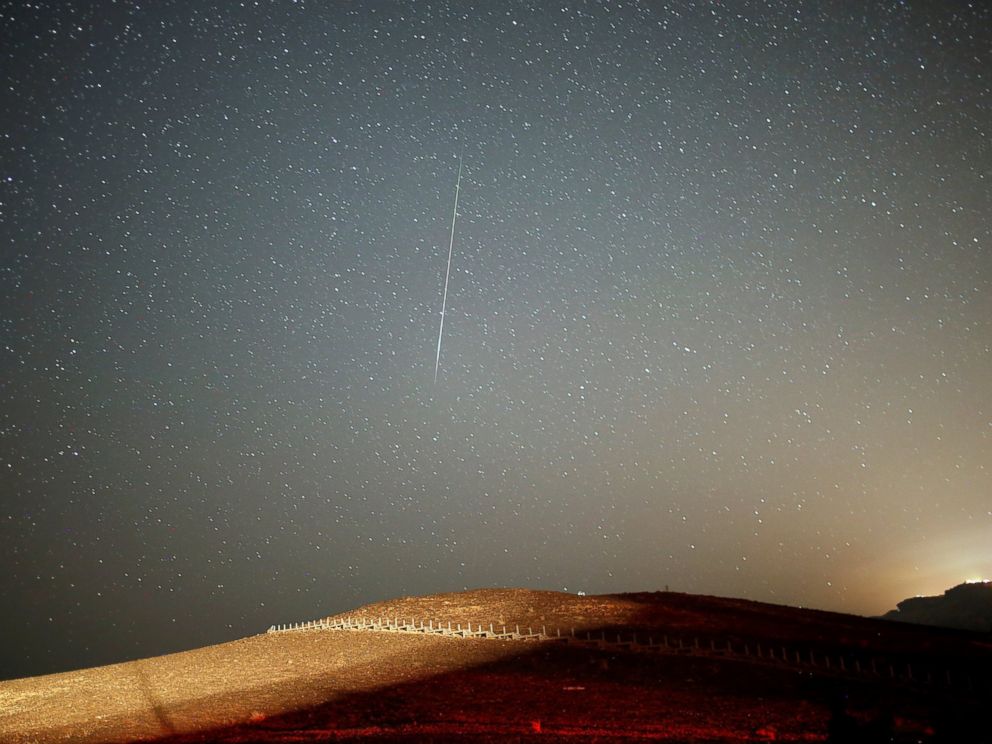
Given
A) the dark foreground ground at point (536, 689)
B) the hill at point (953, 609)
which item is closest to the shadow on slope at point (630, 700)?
the dark foreground ground at point (536, 689)

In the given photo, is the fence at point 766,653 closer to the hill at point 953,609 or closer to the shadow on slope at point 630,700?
the shadow on slope at point 630,700

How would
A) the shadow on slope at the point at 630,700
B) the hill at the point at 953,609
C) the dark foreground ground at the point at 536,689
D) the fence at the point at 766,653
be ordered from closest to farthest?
the shadow on slope at the point at 630,700 < the dark foreground ground at the point at 536,689 < the fence at the point at 766,653 < the hill at the point at 953,609

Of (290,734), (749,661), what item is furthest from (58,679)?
(749,661)

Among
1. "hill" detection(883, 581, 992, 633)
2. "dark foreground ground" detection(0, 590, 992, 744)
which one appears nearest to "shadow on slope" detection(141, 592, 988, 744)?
"dark foreground ground" detection(0, 590, 992, 744)

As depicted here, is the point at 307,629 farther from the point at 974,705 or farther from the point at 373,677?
the point at 974,705

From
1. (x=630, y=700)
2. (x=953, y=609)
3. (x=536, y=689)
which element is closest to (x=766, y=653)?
(x=630, y=700)

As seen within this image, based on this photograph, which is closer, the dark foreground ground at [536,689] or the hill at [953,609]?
the dark foreground ground at [536,689]
